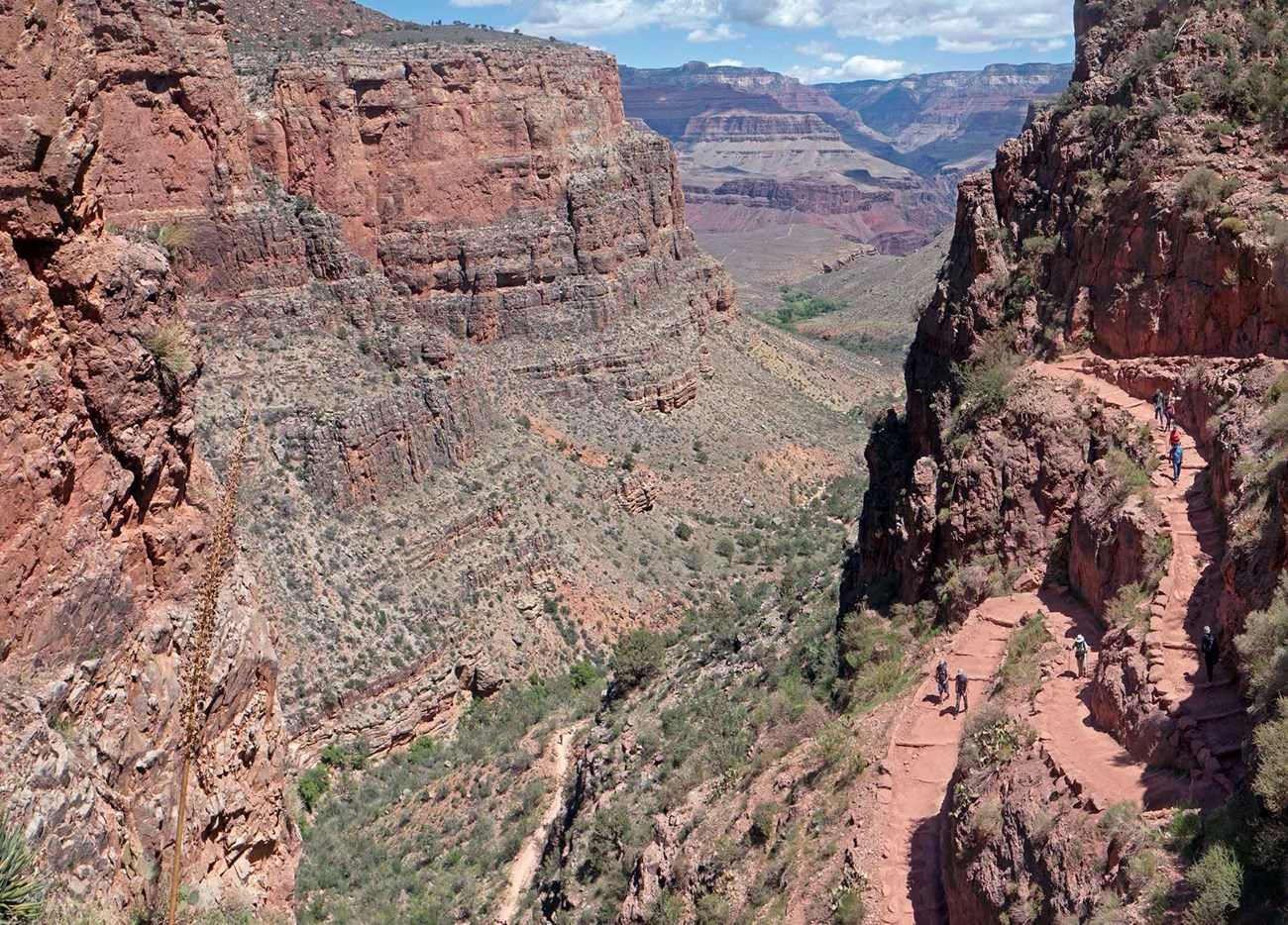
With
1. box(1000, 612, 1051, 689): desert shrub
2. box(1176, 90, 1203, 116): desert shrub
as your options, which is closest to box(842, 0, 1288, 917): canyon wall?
box(1176, 90, 1203, 116): desert shrub

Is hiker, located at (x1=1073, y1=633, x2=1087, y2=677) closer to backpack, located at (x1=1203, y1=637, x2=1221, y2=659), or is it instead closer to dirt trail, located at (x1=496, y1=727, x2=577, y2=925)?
backpack, located at (x1=1203, y1=637, x2=1221, y2=659)

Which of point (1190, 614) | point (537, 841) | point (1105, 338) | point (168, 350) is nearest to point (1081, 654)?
point (1190, 614)

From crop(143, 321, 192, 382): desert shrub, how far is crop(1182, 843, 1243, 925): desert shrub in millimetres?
11602

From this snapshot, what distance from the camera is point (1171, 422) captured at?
871 inches

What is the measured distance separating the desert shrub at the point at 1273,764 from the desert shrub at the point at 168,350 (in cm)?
1173

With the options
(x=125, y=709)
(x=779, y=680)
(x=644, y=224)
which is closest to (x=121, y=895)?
(x=125, y=709)

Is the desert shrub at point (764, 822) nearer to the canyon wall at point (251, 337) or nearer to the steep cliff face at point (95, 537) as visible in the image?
the canyon wall at point (251, 337)

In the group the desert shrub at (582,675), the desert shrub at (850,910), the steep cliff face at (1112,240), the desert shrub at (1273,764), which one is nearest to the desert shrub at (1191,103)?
the steep cliff face at (1112,240)

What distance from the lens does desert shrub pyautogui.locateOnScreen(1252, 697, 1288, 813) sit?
11602mm

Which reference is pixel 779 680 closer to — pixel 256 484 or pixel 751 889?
pixel 751 889

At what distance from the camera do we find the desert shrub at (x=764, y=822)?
21.5 metres

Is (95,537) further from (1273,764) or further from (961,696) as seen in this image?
(961,696)

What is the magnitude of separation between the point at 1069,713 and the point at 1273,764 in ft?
19.2

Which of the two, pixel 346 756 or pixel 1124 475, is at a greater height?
pixel 1124 475
